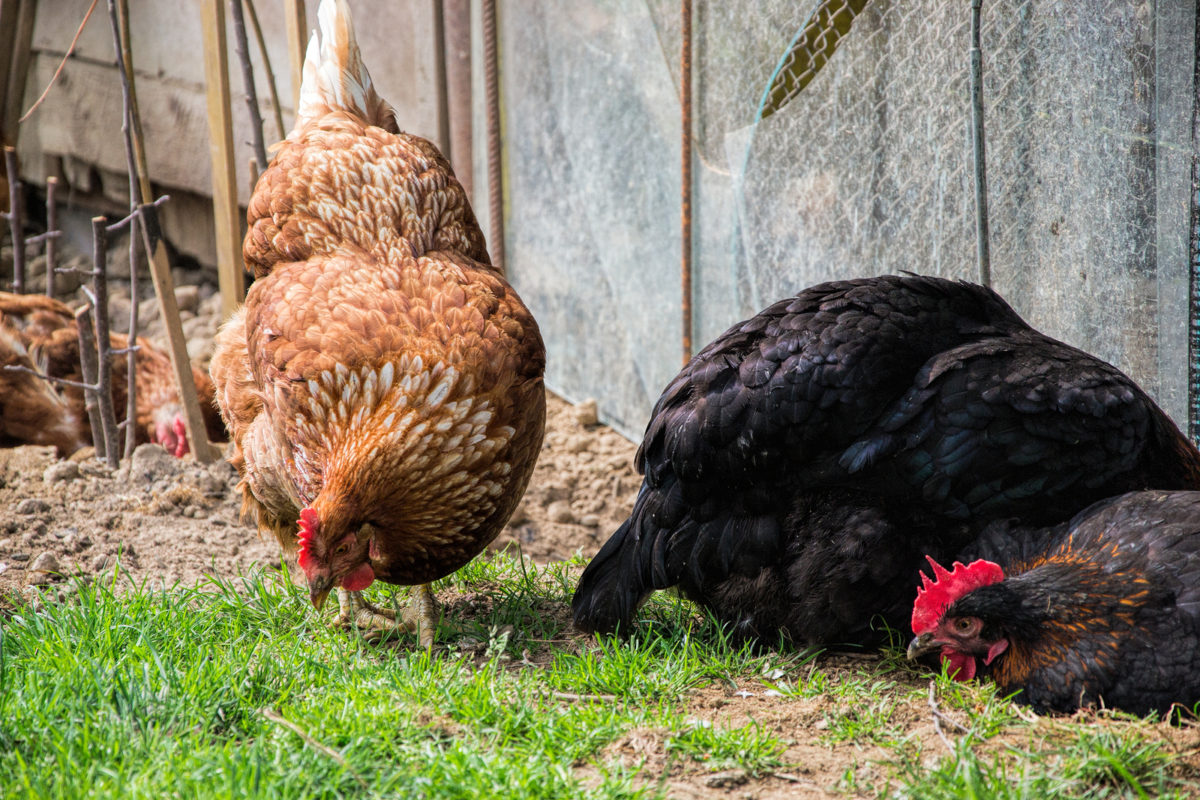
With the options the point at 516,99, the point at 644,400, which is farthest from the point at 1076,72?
the point at 516,99

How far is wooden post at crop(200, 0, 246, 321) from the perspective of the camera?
439 centimetres

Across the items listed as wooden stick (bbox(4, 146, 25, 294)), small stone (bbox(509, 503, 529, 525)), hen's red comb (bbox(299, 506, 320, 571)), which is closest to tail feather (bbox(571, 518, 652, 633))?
hen's red comb (bbox(299, 506, 320, 571))

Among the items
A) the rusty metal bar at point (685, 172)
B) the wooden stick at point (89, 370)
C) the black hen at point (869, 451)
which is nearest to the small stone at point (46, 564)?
the wooden stick at point (89, 370)

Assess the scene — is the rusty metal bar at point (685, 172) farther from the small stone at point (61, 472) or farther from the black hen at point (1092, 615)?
the small stone at point (61, 472)

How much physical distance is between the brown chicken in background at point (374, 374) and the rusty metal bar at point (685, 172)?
4.96 ft

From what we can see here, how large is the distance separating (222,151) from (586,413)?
2379mm

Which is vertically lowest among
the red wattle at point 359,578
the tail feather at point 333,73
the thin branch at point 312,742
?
the thin branch at point 312,742

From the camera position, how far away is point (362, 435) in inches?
113

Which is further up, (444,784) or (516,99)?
(516,99)

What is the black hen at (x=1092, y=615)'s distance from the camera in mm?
2543

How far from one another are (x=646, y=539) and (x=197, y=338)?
425 centimetres

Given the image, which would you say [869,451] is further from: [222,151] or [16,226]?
[16,226]

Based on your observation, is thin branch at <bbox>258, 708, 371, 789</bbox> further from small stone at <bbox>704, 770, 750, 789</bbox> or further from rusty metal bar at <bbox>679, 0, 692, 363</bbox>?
rusty metal bar at <bbox>679, 0, 692, 363</bbox>

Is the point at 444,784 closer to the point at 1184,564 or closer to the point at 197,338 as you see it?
the point at 1184,564
